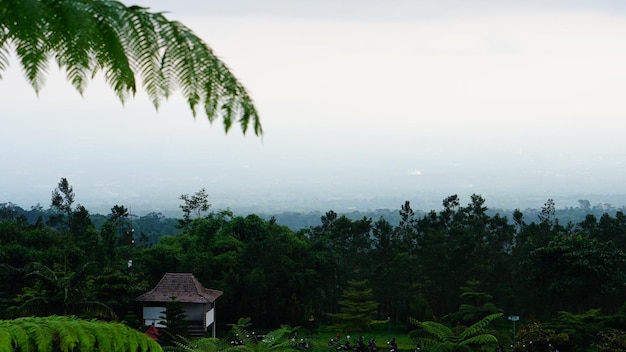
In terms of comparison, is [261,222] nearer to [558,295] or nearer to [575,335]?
[558,295]

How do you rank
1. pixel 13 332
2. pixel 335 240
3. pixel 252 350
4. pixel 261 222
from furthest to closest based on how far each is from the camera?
1. pixel 335 240
2. pixel 261 222
3. pixel 252 350
4. pixel 13 332

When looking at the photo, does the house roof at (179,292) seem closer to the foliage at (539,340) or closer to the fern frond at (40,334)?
the foliage at (539,340)

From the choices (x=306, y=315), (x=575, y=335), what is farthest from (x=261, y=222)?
(x=575, y=335)

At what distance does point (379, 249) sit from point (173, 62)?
30835mm

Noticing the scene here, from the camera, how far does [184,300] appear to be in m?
23.7

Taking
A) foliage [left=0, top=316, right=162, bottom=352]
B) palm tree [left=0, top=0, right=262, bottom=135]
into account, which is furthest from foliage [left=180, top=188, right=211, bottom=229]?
palm tree [left=0, top=0, right=262, bottom=135]

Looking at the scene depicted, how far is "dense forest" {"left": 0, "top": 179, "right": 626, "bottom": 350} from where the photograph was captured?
24938 mm

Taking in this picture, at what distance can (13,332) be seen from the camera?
463 centimetres

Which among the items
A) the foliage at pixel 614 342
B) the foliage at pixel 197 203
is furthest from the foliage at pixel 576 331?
the foliage at pixel 197 203

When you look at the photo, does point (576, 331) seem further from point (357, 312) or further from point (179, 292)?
point (179, 292)

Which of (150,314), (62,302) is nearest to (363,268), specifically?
(150,314)

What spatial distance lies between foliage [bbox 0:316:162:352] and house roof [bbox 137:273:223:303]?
1906cm

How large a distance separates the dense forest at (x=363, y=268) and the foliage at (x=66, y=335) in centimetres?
1878

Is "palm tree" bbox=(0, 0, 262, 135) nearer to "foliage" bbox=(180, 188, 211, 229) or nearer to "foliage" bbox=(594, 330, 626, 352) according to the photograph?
"foliage" bbox=(594, 330, 626, 352)
